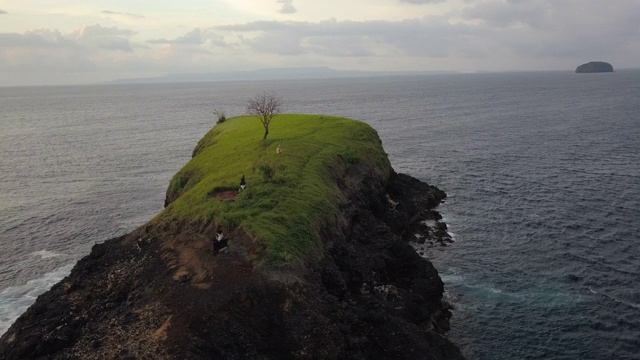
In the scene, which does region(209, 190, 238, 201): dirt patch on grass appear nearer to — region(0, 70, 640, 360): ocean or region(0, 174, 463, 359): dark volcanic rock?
region(0, 174, 463, 359): dark volcanic rock

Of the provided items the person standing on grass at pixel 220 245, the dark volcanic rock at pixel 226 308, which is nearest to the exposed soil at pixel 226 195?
the dark volcanic rock at pixel 226 308

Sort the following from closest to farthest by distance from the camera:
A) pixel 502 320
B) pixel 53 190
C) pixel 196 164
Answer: pixel 502 320 → pixel 196 164 → pixel 53 190

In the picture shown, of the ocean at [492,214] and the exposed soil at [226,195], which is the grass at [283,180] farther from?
the ocean at [492,214]

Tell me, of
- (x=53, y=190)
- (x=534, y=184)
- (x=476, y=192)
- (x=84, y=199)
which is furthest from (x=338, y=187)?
(x=53, y=190)

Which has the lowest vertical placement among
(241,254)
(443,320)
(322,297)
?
(443,320)

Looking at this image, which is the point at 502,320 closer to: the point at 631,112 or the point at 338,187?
the point at 338,187

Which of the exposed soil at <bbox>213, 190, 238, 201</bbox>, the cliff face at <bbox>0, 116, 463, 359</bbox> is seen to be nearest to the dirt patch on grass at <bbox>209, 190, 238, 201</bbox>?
the exposed soil at <bbox>213, 190, 238, 201</bbox>

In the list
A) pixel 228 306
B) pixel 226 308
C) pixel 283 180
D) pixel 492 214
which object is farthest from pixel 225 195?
pixel 492 214
